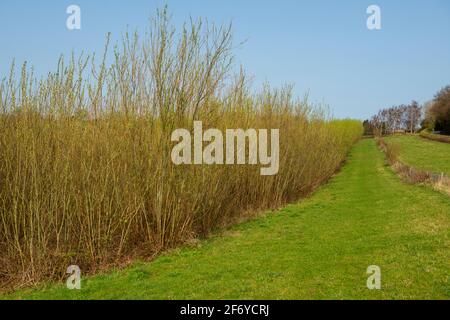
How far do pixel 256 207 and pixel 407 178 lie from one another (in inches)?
347

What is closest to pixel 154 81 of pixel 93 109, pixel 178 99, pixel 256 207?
pixel 178 99

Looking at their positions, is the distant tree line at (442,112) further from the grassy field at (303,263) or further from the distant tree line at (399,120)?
the grassy field at (303,263)

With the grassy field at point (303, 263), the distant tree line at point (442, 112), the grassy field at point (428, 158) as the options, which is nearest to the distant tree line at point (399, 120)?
the distant tree line at point (442, 112)

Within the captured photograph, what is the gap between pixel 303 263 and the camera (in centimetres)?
605

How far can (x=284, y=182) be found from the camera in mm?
12203

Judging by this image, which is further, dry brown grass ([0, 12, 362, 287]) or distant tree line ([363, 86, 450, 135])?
distant tree line ([363, 86, 450, 135])

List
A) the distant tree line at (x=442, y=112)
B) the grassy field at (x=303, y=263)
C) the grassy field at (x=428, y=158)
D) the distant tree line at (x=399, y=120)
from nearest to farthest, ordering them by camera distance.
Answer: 1. the grassy field at (x=303, y=263)
2. the grassy field at (x=428, y=158)
3. the distant tree line at (x=442, y=112)
4. the distant tree line at (x=399, y=120)

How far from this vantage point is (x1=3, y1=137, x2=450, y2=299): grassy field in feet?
16.2

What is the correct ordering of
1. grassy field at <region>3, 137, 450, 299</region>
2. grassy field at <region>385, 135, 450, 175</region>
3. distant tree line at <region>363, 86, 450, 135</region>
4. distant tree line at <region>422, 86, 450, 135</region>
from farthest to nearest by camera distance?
A: distant tree line at <region>363, 86, 450, 135</region> < distant tree line at <region>422, 86, 450, 135</region> < grassy field at <region>385, 135, 450, 175</region> < grassy field at <region>3, 137, 450, 299</region>

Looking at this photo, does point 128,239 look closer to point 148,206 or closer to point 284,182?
point 148,206

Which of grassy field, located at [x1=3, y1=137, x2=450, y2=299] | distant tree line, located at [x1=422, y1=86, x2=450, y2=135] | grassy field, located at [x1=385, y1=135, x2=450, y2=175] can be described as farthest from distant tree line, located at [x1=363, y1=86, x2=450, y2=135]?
grassy field, located at [x1=3, y1=137, x2=450, y2=299]

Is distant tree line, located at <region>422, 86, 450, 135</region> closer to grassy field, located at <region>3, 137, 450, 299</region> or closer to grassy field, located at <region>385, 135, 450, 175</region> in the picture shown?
grassy field, located at <region>385, 135, 450, 175</region>

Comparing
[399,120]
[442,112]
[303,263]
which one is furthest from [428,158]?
[399,120]

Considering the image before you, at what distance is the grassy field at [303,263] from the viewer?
4926mm
